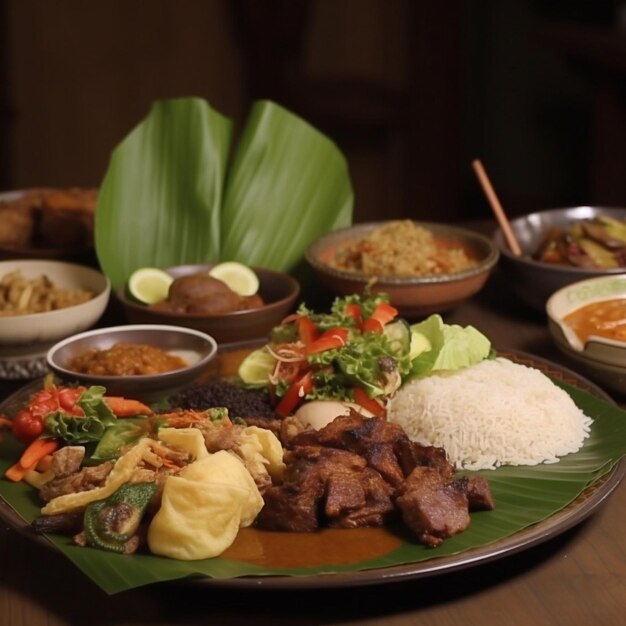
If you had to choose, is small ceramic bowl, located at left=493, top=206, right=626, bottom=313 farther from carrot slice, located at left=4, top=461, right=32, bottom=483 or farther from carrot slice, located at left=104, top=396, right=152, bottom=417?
carrot slice, located at left=4, top=461, right=32, bottom=483

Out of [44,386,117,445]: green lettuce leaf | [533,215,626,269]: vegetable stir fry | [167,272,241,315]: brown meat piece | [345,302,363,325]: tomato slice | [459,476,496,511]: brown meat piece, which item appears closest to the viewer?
[459,476,496,511]: brown meat piece

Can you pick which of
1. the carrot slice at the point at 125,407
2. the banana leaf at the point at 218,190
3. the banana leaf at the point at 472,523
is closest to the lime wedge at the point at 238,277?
the banana leaf at the point at 218,190

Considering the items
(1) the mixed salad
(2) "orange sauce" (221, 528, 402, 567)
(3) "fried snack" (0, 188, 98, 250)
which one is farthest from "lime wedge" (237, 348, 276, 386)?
(3) "fried snack" (0, 188, 98, 250)

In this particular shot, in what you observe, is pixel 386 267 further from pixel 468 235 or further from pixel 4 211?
pixel 4 211

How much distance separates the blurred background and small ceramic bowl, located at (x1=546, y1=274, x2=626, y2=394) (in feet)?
13.4

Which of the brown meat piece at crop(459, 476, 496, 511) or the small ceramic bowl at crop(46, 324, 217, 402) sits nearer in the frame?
the brown meat piece at crop(459, 476, 496, 511)

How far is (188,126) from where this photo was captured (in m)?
4.24

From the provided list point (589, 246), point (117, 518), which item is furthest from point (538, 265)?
point (117, 518)

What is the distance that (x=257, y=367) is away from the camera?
310cm

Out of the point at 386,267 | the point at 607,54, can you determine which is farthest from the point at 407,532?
the point at 607,54

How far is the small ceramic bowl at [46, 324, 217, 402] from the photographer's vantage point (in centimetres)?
293

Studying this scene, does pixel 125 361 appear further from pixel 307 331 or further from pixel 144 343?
pixel 307 331

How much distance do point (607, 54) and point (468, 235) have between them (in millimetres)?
3553

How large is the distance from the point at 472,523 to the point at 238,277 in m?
1.64
